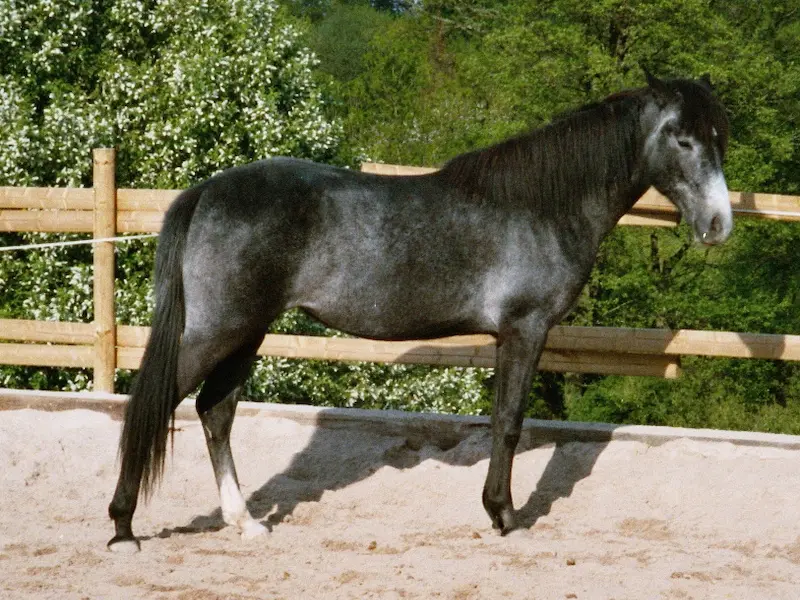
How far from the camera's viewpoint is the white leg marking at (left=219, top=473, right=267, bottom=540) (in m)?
4.75

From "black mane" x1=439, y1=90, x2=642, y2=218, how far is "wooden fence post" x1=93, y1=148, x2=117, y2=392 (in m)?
2.41

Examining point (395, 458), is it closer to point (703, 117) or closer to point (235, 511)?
point (235, 511)

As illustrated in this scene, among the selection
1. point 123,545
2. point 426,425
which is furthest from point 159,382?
point 426,425

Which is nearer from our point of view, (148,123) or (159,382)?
(159,382)

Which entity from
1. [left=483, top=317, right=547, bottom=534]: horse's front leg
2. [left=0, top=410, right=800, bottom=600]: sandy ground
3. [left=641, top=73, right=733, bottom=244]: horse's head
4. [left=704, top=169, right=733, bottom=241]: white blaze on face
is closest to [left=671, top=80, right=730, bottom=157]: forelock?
[left=641, top=73, right=733, bottom=244]: horse's head

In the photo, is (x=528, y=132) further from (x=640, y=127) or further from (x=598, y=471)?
(x=598, y=471)

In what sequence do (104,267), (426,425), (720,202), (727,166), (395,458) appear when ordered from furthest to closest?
(727,166), (104,267), (426,425), (395,458), (720,202)

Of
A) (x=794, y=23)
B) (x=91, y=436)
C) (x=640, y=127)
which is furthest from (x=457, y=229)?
(x=794, y=23)

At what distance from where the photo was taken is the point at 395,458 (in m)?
5.87

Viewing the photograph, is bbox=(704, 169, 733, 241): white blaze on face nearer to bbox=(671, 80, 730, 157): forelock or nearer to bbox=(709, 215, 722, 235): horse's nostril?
bbox=(709, 215, 722, 235): horse's nostril

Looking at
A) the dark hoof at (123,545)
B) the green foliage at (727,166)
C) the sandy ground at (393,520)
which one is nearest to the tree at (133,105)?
the sandy ground at (393,520)

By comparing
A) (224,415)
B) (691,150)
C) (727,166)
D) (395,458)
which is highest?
(691,150)

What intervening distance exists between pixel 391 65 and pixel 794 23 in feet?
34.4

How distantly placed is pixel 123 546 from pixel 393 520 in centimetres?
125
